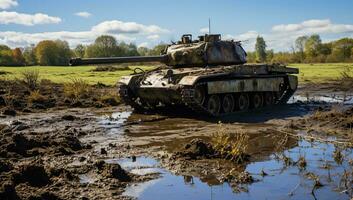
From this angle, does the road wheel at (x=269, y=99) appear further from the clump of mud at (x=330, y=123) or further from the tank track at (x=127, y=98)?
the tank track at (x=127, y=98)

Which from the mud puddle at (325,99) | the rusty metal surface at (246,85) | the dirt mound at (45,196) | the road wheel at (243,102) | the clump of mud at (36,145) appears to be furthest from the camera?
the mud puddle at (325,99)

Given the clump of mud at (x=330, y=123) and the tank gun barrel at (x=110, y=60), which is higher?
the tank gun barrel at (x=110, y=60)

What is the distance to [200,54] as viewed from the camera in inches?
664

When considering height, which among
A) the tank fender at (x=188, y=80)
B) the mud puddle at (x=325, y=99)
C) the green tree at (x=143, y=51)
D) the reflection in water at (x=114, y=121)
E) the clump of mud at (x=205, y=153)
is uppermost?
the green tree at (x=143, y=51)

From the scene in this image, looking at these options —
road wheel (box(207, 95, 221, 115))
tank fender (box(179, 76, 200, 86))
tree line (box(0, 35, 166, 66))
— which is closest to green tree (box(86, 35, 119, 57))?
tree line (box(0, 35, 166, 66))

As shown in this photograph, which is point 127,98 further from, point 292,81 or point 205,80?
point 292,81

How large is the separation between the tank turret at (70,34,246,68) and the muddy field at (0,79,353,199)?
232 centimetres

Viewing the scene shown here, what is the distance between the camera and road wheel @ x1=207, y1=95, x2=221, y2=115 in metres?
15.6

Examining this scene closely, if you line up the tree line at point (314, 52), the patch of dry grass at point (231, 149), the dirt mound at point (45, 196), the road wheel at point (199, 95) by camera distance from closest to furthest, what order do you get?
the dirt mound at point (45, 196) < the patch of dry grass at point (231, 149) < the road wheel at point (199, 95) < the tree line at point (314, 52)

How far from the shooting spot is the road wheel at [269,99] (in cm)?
1845

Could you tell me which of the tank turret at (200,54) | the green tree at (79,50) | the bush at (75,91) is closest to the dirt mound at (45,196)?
the tank turret at (200,54)

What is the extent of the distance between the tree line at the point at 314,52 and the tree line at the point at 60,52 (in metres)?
18.8

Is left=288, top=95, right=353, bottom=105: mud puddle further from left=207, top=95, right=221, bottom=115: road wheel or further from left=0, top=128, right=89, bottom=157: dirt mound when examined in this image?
left=0, top=128, right=89, bottom=157: dirt mound

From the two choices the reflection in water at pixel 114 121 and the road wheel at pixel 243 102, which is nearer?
the reflection in water at pixel 114 121
